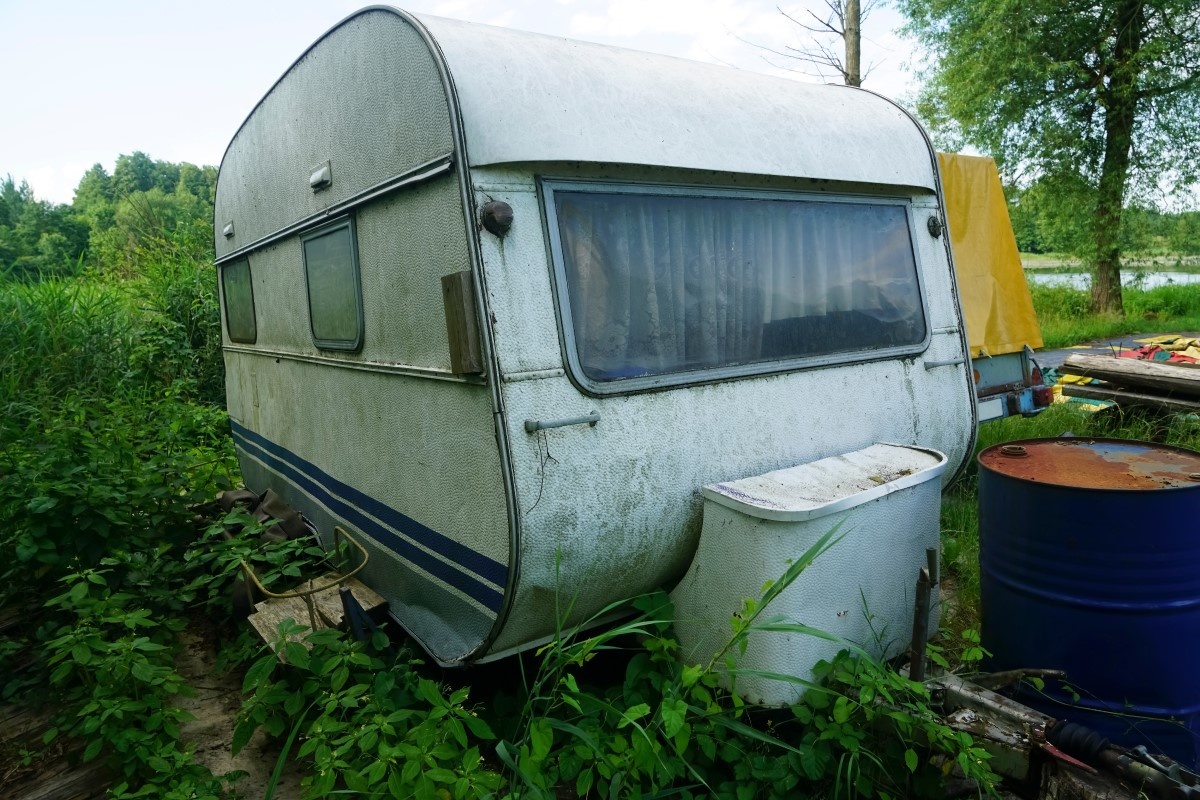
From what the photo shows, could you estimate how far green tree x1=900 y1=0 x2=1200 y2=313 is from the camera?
43.7 feet

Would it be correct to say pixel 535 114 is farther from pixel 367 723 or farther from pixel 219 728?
pixel 219 728

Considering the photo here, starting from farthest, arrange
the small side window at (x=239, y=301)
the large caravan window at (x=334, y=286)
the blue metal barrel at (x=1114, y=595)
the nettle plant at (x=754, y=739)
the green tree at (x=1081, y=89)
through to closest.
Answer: the green tree at (x=1081, y=89), the small side window at (x=239, y=301), the large caravan window at (x=334, y=286), the blue metal barrel at (x=1114, y=595), the nettle plant at (x=754, y=739)

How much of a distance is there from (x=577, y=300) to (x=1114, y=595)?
6.26 ft

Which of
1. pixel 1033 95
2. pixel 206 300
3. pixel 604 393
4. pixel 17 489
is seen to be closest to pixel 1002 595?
pixel 604 393

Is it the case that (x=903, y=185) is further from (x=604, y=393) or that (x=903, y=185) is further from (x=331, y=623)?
(x=331, y=623)

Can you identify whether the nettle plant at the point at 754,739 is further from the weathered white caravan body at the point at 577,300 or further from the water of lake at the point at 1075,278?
the water of lake at the point at 1075,278

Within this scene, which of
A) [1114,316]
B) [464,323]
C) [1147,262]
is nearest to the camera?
[464,323]

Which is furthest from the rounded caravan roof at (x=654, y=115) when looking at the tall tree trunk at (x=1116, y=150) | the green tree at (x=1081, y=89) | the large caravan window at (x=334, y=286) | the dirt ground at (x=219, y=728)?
the tall tree trunk at (x=1116, y=150)

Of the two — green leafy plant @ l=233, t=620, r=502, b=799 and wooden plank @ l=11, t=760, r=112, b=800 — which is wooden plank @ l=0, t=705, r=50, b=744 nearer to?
wooden plank @ l=11, t=760, r=112, b=800

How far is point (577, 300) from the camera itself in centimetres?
262

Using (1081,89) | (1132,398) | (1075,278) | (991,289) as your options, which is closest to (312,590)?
(991,289)

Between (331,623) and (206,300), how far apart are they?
801cm

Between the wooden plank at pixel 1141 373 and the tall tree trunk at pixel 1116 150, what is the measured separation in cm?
957

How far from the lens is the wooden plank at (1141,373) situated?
580cm
